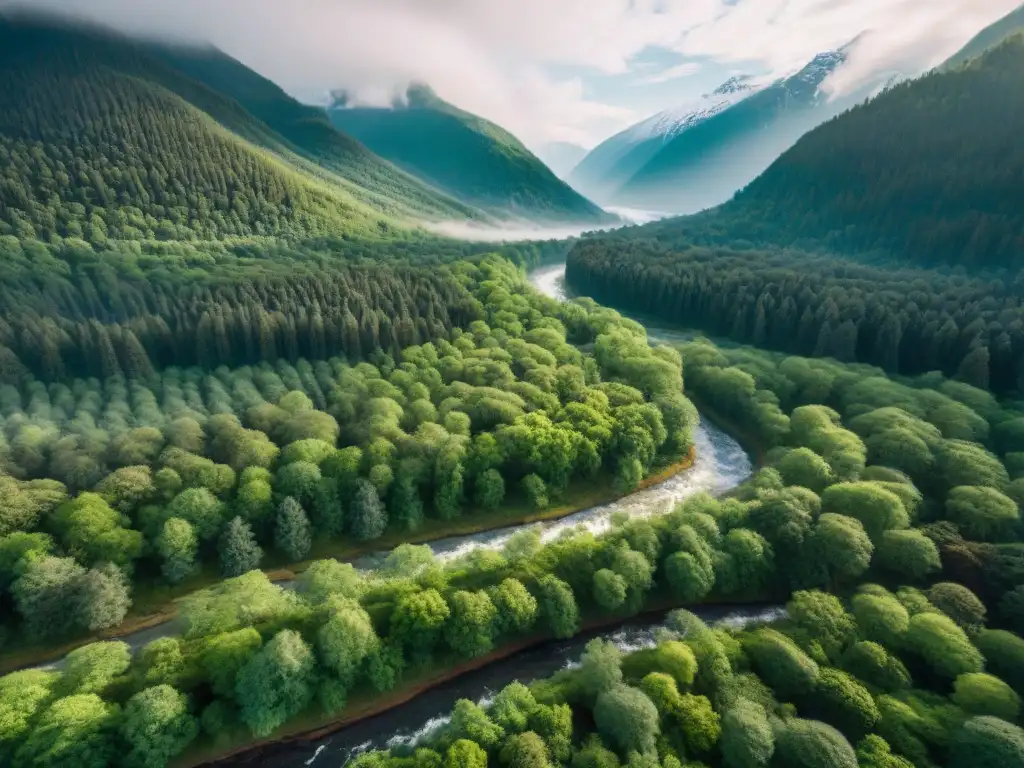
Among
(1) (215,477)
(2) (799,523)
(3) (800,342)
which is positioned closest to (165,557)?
(1) (215,477)

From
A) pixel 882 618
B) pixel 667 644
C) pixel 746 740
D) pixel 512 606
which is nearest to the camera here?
pixel 746 740

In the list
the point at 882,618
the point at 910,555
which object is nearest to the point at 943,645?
the point at 882,618

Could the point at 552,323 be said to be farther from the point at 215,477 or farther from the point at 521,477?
the point at 215,477

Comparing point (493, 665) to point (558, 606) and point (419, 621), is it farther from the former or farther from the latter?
point (419, 621)

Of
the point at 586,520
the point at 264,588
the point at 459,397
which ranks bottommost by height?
the point at 586,520

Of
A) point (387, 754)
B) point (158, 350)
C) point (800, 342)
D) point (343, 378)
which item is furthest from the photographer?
point (800, 342)

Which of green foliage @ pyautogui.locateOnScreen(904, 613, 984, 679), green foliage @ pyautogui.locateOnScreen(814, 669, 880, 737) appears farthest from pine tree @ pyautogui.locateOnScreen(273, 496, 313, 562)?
green foliage @ pyautogui.locateOnScreen(904, 613, 984, 679)
